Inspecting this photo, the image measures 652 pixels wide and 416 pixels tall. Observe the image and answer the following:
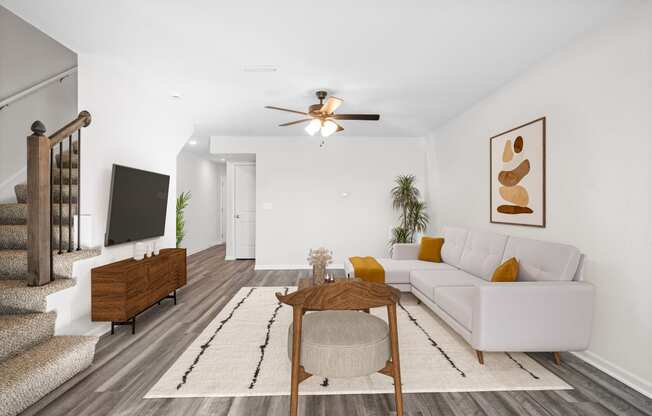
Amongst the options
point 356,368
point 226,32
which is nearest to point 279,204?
point 226,32

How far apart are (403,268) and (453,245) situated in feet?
2.64

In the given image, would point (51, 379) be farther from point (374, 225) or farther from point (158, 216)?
point (374, 225)

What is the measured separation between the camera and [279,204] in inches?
257

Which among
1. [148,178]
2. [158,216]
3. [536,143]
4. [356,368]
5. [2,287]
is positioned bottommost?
[356,368]

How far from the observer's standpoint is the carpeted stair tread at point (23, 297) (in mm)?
2266

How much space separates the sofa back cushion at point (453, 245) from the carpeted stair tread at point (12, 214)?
4792mm

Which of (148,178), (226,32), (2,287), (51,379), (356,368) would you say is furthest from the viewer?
(148,178)

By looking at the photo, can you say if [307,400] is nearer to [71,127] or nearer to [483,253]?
[483,253]

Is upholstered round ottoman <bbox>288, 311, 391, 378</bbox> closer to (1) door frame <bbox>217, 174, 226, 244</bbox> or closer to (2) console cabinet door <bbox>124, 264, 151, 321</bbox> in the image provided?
(2) console cabinet door <bbox>124, 264, 151, 321</bbox>

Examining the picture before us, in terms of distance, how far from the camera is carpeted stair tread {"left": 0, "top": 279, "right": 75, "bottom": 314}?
2.27 m

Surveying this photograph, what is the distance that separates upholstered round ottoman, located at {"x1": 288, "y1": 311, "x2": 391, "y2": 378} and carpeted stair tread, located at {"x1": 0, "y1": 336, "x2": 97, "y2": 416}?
5.18ft

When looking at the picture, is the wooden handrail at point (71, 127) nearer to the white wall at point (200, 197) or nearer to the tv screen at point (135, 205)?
the tv screen at point (135, 205)

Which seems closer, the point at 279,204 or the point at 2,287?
the point at 2,287

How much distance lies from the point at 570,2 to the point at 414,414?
2995mm
